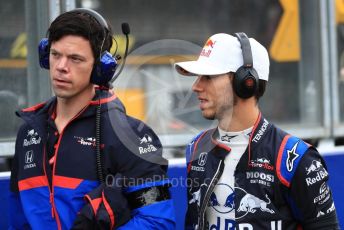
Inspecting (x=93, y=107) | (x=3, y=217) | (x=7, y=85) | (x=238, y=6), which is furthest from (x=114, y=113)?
(x=238, y=6)

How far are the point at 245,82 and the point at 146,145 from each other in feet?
1.69

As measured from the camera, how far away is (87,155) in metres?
A: 2.83

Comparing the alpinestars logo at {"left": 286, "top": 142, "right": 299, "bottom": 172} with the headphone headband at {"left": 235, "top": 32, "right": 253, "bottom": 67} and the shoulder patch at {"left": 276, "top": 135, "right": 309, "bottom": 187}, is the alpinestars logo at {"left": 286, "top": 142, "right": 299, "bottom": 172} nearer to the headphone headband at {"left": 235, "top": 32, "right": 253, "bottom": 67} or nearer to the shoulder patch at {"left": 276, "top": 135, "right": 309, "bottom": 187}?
the shoulder patch at {"left": 276, "top": 135, "right": 309, "bottom": 187}

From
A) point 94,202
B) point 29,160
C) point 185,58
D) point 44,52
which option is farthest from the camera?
point 185,58

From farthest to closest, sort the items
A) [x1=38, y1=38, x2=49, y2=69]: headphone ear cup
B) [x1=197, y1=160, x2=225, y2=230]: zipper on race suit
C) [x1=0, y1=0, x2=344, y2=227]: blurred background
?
[x1=0, y1=0, x2=344, y2=227]: blurred background
[x1=38, y1=38, x2=49, y2=69]: headphone ear cup
[x1=197, y1=160, x2=225, y2=230]: zipper on race suit

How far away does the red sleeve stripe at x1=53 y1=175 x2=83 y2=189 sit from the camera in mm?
2795

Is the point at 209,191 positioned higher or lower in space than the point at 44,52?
lower

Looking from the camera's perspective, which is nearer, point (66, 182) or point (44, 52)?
point (66, 182)

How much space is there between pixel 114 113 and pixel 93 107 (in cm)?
10

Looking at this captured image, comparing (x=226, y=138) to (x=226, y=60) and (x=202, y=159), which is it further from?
(x=226, y=60)

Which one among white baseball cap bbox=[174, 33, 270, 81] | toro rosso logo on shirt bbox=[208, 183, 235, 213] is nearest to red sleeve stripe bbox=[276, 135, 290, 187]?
toro rosso logo on shirt bbox=[208, 183, 235, 213]

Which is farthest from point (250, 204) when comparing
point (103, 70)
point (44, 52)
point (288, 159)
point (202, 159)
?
point (44, 52)

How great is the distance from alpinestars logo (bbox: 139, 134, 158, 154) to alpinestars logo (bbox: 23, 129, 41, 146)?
1.54 feet

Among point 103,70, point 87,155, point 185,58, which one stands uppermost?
point 103,70
